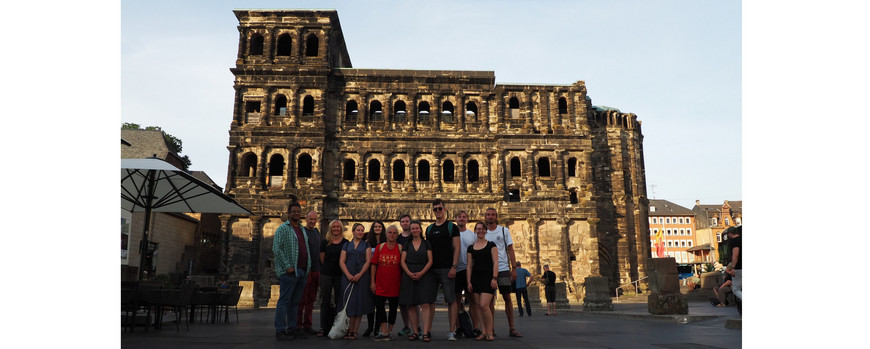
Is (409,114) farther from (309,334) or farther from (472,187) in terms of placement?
(309,334)

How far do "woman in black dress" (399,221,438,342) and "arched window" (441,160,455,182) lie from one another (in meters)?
22.7

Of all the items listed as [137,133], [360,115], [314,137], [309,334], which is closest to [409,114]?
[360,115]

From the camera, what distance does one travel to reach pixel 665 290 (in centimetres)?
1116

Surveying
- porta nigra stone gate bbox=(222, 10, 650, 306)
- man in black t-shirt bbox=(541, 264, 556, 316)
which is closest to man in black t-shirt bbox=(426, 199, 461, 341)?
man in black t-shirt bbox=(541, 264, 556, 316)

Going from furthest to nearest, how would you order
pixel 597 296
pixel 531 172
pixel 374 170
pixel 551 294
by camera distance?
pixel 374 170 → pixel 531 172 → pixel 597 296 → pixel 551 294

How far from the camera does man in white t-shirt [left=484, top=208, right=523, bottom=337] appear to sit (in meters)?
7.54

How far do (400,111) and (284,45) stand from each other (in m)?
7.53

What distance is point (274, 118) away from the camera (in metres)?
29.0

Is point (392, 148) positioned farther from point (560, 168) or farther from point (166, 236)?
point (166, 236)

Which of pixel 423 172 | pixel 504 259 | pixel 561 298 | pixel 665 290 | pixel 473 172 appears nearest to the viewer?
pixel 504 259

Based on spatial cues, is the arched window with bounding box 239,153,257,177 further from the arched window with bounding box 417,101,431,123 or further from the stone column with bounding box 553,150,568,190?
the stone column with bounding box 553,150,568,190

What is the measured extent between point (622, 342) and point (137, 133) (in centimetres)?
3218

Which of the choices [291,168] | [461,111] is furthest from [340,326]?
[461,111]

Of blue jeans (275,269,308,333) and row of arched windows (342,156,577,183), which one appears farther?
row of arched windows (342,156,577,183)
